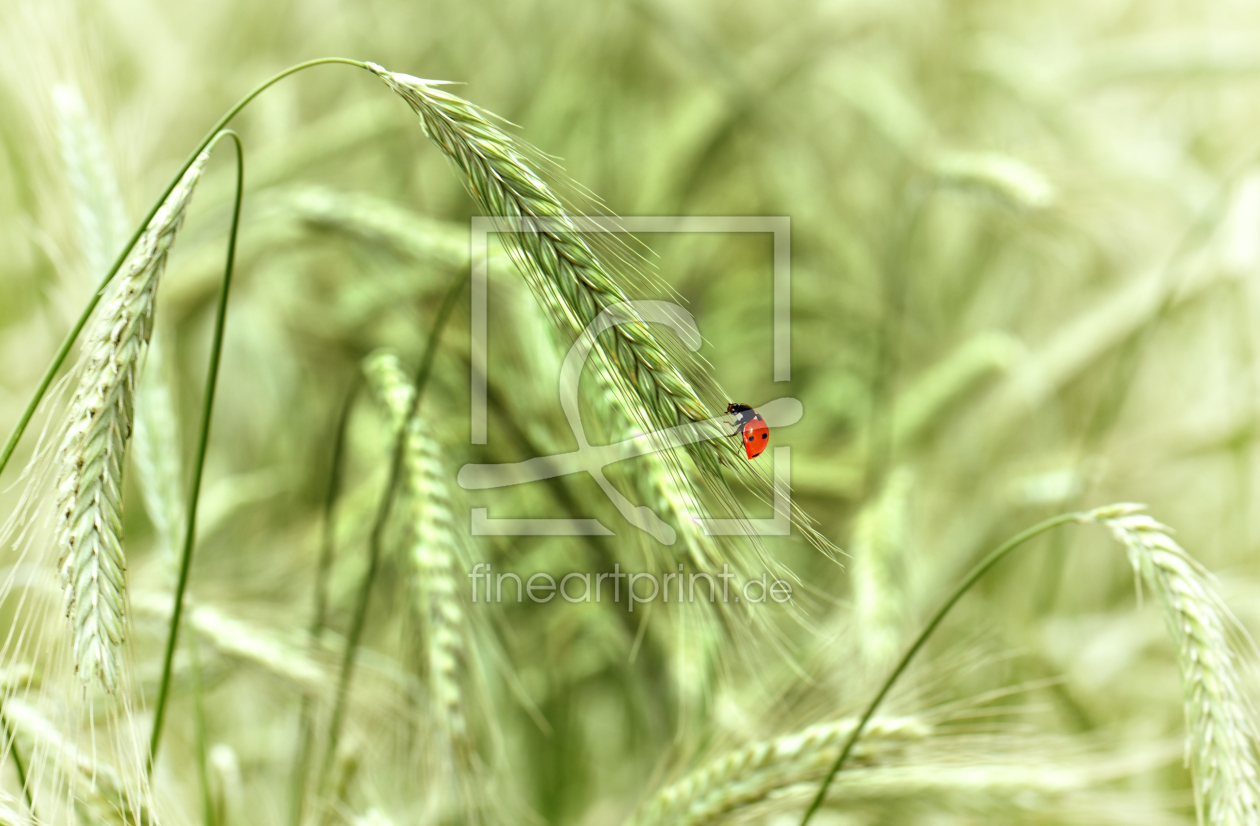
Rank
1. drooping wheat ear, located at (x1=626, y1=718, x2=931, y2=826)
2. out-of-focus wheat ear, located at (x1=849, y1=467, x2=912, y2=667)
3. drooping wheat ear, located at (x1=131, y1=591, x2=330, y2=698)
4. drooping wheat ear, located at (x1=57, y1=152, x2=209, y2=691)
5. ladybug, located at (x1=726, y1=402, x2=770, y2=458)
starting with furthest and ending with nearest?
out-of-focus wheat ear, located at (x1=849, y1=467, x2=912, y2=667), drooping wheat ear, located at (x1=131, y1=591, x2=330, y2=698), drooping wheat ear, located at (x1=626, y1=718, x2=931, y2=826), ladybug, located at (x1=726, y1=402, x2=770, y2=458), drooping wheat ear, located at (x1=57, y1=152, x2=209, y2=691)

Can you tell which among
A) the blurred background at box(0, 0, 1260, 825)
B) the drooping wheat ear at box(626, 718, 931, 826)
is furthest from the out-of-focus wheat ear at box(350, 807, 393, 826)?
the drooping wheat ear at box(626, 718, 931, 826)

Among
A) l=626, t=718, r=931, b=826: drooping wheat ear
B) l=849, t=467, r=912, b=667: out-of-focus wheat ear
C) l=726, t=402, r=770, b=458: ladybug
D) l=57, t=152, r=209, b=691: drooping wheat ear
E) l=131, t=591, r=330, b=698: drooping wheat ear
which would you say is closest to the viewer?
l=57, t=152, r=209, b=691: drooping wheat ear

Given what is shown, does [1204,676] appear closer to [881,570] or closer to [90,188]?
[881,570]

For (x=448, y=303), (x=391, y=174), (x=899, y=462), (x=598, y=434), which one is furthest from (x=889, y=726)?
(x=391, y=174)

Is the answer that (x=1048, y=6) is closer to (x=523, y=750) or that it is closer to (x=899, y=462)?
(x=899, y=462)
